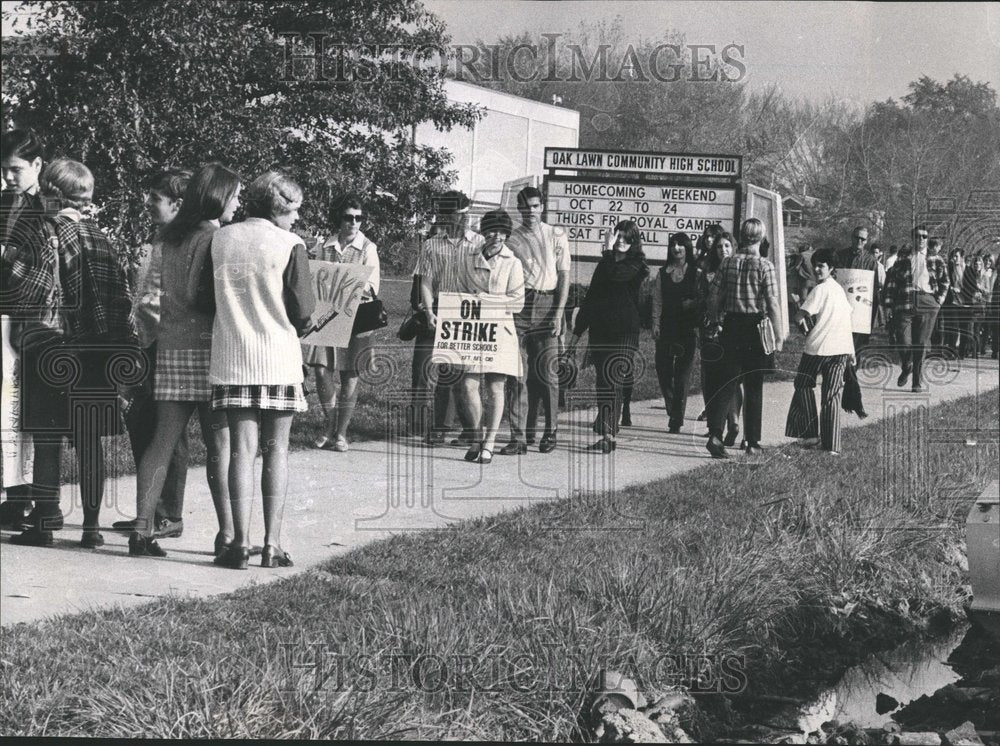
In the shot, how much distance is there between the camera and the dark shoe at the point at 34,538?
5438 mm

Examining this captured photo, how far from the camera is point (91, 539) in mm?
5445

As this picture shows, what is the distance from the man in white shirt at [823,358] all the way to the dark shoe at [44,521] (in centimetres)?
314

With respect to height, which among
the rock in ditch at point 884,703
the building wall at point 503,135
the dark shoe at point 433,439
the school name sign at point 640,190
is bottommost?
the rock in ditch at point 884,703

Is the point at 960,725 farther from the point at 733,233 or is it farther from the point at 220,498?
the point at 220,498

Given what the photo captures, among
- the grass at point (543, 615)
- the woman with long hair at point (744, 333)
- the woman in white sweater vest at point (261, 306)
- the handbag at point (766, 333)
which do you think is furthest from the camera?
the handbag at point (766, 333)

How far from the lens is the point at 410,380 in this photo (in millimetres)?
5547

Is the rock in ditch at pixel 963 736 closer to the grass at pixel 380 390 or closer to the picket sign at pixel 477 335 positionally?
the grass at pixel 380 390

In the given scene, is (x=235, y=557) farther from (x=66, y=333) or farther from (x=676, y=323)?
(x=676, y=323)

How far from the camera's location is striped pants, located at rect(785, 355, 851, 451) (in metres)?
5.56

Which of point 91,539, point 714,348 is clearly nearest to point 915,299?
point 714,348

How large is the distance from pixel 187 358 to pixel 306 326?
0.51 meters

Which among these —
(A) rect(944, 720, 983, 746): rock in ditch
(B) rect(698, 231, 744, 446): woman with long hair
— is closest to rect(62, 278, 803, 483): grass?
(B) rect(698, 231, 744, 446): woman with long hair

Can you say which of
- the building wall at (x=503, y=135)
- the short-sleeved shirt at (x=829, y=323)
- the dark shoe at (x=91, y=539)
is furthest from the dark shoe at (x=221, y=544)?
the short-sleeved shirt at (x=829, y=323)

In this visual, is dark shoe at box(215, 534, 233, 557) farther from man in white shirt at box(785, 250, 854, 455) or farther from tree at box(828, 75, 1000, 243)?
tree at box(828, 75, 1000, 243)
